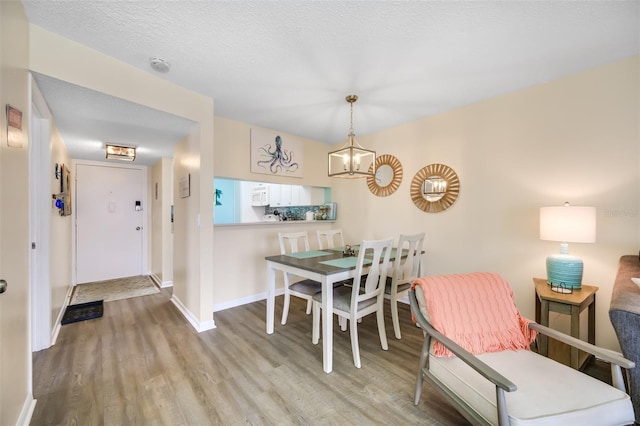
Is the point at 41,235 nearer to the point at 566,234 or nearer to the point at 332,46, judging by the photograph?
the point at 332,46

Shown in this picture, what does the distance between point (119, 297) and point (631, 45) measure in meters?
5.71

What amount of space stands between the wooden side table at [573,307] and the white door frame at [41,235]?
3930 millimetres

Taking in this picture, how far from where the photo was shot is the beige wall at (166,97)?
5.57 feet

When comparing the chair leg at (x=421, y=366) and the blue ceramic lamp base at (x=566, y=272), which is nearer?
the chair leg at (x=421, y=366)

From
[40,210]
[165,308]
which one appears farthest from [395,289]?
[40,210]

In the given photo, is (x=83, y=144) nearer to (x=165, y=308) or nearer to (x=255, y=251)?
(x=165, y=308)

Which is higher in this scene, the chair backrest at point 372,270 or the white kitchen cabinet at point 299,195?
the white kitchen cabinet at point 299,195

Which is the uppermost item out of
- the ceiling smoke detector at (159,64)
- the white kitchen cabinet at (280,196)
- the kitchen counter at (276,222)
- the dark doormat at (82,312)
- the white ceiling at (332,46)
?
the white ceiling at (332,46)

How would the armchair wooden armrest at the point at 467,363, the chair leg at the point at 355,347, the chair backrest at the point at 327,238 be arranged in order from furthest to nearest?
the chair backrest at the point at 327,238, the chair leg at the point at 355,347, the armchair wooden armrest at the point at 467,363

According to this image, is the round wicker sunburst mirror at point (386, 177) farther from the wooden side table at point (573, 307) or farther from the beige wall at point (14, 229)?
the beige wall at point (14, 229)

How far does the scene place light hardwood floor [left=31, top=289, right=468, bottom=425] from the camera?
150 centimetres

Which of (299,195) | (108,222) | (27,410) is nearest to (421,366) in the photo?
(27,410)

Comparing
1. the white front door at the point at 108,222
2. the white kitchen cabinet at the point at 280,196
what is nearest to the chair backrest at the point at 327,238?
the white kitchen cabinet at the point at 280,196

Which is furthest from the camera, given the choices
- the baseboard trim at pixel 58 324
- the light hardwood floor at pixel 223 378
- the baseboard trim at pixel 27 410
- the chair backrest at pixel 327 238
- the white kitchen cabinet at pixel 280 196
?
the white kitchen cabinet at pixel 280 196
